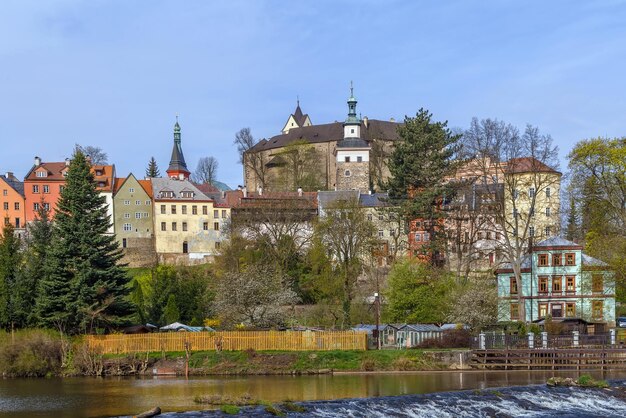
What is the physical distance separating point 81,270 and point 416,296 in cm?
2343

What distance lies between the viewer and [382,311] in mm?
66188

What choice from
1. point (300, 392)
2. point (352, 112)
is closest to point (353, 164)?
point (352, 112)

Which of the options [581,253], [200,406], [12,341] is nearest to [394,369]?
[200,406]

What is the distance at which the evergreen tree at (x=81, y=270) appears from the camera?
51531 mm

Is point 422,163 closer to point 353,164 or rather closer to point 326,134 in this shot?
point 353,164

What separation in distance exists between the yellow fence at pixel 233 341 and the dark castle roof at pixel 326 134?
8171 cm

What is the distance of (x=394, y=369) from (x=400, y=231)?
3390 cm

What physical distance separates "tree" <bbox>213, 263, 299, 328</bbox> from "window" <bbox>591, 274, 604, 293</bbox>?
74.9 ft

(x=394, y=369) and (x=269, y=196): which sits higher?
(x=269, y=196)

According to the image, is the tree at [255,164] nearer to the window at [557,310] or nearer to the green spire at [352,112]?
the green spire at [352,112]

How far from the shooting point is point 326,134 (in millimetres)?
135875

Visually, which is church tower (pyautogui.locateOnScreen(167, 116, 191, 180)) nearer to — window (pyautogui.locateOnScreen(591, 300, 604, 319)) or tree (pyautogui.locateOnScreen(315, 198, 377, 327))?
tree (pyautogui.locateOnScreen(315, 198, 377, 327))

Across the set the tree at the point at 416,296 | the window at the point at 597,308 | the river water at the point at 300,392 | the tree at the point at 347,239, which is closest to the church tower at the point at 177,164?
the tree at the point at 347,239

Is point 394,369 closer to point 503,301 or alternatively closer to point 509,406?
point 509,406
